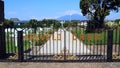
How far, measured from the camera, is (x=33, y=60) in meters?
9.25

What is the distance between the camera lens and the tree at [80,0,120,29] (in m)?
35.7

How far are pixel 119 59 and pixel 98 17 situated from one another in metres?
27.1

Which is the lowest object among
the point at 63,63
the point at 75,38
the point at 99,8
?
the point at 63,63

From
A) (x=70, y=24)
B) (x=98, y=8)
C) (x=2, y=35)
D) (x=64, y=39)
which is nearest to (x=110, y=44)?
(x=64, y=39)

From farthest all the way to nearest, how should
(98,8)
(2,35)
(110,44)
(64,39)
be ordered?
(98,8) → (2,35) → (64,39) → (110,44)

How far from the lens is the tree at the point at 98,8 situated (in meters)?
35.7

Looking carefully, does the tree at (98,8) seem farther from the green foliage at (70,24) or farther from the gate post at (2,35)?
the gate post at (2,35)

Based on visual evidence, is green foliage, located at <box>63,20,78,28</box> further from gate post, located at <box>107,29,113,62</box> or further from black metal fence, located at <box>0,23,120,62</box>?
gate post, located at <box>107,29,113,62</box>

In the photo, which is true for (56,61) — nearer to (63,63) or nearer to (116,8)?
(63,63)

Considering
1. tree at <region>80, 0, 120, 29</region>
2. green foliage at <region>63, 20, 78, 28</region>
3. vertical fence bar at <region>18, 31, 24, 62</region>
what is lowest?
vertical fence bar at <region>18, 31, 24, 62</region>

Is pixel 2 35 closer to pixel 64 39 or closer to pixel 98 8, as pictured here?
pixel 64 39

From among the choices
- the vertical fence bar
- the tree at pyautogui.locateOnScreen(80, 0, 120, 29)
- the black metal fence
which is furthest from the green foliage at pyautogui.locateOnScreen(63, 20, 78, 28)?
the tree at pyautogui.locateOnScreen(80, 0, 120, 29)

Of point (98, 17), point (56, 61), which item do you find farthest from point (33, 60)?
point (98, 17)

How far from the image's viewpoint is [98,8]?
Answer: 117ft
